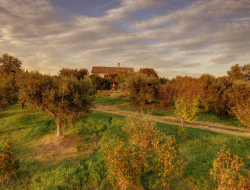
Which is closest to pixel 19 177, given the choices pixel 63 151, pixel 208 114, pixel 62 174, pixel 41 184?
pixel 41 184

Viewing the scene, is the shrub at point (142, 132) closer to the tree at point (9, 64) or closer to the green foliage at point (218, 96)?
the green foliage at point (218, 96)

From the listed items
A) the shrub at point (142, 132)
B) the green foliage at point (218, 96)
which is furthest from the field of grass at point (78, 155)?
the green foliage at point (218, 96)

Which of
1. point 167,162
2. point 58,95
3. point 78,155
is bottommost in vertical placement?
point 78,155

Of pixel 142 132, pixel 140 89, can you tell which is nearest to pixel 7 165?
pixel 142 132

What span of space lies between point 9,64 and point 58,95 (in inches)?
1427

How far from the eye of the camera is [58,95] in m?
9.67

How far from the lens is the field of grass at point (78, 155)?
622 centimetres

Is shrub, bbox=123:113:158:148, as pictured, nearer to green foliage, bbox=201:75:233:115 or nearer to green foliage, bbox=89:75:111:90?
green foliage, bbox=201:75:233:115

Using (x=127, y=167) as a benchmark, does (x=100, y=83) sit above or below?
above

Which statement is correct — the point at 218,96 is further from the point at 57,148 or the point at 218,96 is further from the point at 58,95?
the point at 57,148

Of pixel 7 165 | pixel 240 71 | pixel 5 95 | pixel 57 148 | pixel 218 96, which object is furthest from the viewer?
pixel 240 71

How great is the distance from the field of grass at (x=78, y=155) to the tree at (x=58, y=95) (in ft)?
6.65

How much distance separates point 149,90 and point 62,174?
58.4 feet

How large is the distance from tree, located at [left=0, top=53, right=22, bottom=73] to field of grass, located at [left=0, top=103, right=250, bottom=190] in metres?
26.7
